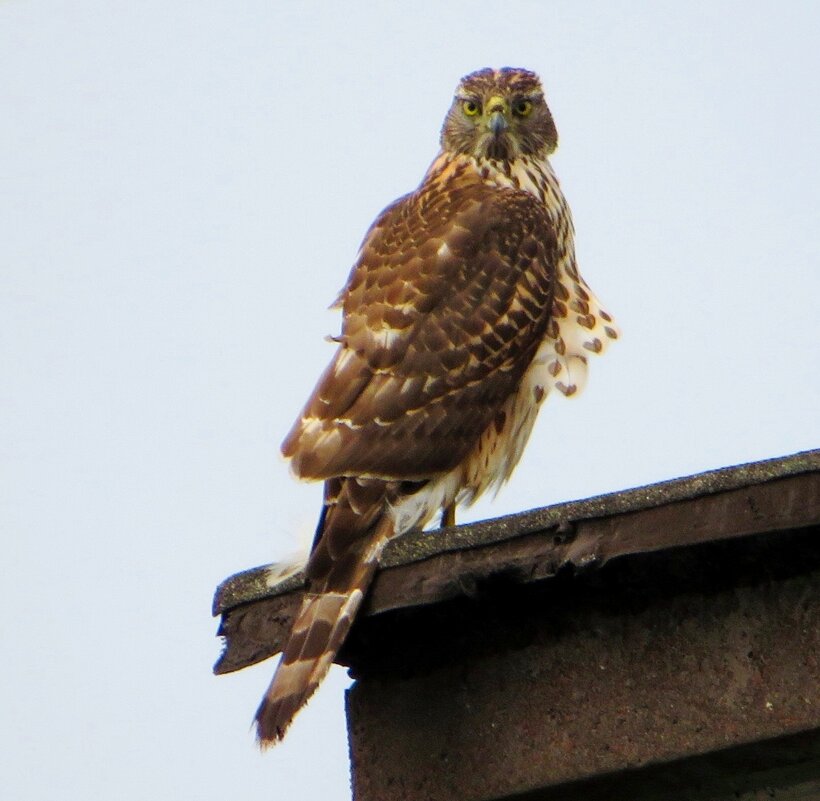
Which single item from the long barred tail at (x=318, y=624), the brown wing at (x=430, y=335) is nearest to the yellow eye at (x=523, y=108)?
the brown wing at (x=430, y=335)

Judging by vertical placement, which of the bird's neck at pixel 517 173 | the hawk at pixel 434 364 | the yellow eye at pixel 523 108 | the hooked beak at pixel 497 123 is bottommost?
the hawk at pixel 434 364

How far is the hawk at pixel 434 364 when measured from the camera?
14.9 ft

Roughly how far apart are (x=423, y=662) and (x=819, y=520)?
1.07 m

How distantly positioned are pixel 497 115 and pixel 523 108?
0.26 meters

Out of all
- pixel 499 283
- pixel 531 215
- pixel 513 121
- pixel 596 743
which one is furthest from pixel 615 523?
pixel 513 121

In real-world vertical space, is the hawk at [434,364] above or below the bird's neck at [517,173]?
below

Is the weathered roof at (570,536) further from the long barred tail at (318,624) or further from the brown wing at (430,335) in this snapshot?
the brown wing at (430,335)

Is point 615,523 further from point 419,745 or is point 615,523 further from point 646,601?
point 419,745

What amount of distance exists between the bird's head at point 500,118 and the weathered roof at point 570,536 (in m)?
3.14

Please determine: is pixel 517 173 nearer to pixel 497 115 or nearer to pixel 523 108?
pixel 497 115

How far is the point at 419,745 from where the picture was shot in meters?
3.77

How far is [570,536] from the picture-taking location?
3426 millimetres

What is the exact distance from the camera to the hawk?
4531mm

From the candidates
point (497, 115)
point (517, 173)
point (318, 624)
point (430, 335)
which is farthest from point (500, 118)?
point (318, 624)
